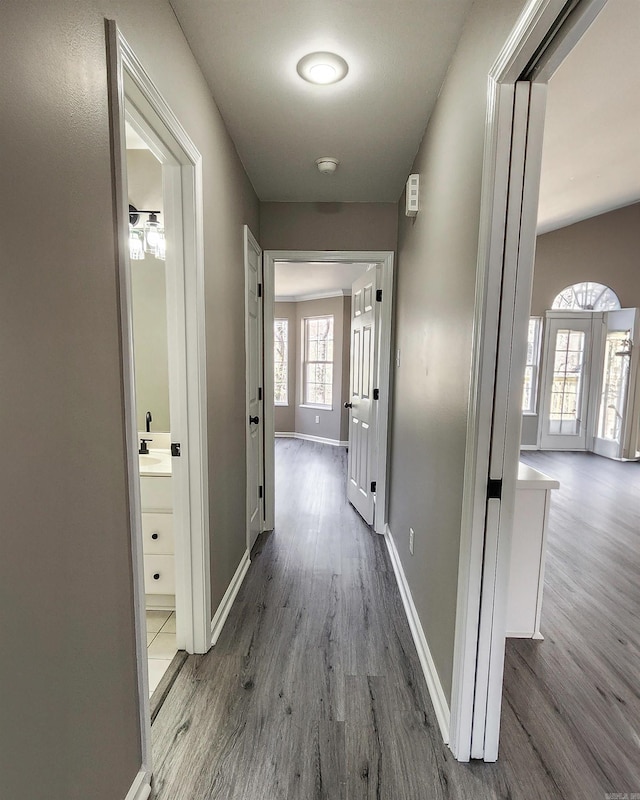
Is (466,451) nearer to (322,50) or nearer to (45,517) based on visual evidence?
(45,517)

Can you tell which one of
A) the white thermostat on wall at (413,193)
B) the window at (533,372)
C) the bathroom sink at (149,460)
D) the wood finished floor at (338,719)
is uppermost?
the white thermostat on wall at (413,193)

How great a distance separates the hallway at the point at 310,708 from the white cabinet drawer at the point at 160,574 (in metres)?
0.38

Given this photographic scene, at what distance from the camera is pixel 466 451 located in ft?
4.44

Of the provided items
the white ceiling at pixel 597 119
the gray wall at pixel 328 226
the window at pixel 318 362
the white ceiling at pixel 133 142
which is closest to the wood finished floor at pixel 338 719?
the gray wall at pixel 328 226

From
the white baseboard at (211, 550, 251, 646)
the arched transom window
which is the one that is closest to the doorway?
the white baseboard at (211, 550, 251, 646)

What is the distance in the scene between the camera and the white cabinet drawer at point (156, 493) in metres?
2.06

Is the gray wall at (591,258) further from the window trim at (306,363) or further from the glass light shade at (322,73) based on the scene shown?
the glass light shade at (322,73)

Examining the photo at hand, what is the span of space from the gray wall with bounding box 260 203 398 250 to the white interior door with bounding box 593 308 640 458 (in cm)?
498

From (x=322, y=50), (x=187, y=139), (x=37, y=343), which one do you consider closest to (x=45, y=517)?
(x=37, y=343)

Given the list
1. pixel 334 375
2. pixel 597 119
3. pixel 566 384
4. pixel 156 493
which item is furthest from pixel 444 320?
pixel 566 384

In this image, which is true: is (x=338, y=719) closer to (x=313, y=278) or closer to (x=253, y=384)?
(x=253, y=384)

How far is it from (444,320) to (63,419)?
1.40m

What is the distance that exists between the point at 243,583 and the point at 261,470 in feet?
2.87

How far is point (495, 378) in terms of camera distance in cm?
126
